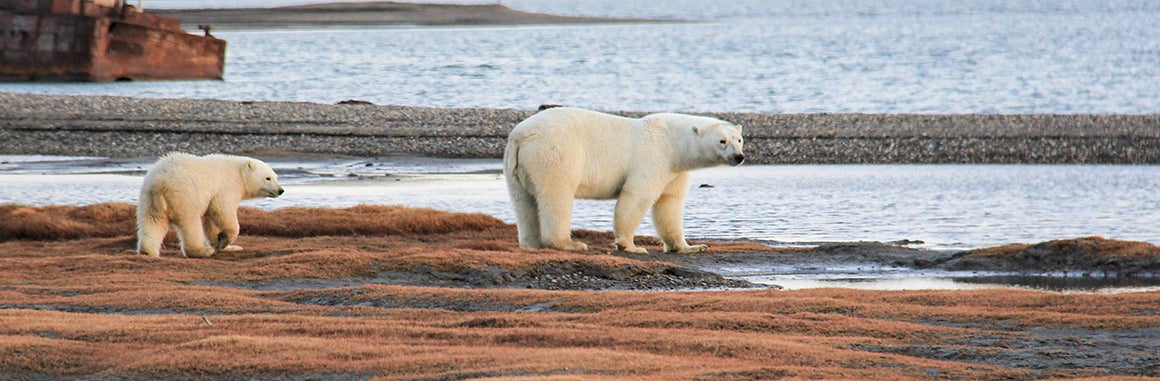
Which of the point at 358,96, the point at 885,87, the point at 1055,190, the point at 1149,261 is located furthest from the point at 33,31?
the point at 1149,261

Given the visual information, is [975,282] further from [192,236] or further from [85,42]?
[85,42]

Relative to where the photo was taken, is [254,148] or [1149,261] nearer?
[1149,261]

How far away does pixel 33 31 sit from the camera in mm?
54281

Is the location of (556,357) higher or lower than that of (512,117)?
higher

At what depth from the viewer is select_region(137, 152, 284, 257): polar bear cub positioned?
13.7 metres

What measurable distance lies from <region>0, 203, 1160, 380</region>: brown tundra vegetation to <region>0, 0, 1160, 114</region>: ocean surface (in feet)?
129

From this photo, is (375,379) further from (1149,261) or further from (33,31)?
(33,31)

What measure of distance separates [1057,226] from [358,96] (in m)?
42.1

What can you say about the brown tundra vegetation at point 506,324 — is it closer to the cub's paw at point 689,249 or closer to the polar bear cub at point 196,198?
the polar bear cub at point 196,198

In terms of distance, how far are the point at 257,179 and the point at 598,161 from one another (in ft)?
11.5

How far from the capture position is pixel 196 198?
13.9m

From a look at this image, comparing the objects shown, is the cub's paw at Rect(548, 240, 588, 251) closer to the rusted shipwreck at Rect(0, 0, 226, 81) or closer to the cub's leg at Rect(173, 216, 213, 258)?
the cub's leg at Rect(173, 216, 213, 258)

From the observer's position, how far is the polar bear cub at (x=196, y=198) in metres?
13.7

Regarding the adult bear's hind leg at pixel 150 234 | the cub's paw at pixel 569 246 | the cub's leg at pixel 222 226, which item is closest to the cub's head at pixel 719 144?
the cub's paw at pixel 569 246
